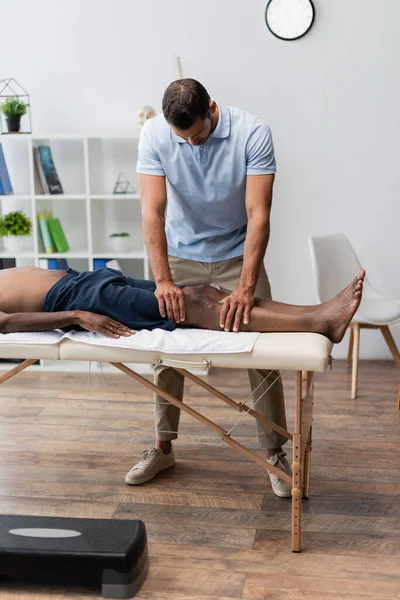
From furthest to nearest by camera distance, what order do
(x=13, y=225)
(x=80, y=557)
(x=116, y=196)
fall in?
(x=13, y=225), (x=116, y=196), (x=80, y=557)

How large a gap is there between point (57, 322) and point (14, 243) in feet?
5.94

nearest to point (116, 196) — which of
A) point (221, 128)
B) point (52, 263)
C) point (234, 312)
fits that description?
point (52, 263)

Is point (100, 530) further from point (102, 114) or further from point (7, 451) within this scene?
point (102, 114)

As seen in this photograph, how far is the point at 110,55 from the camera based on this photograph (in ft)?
12.7

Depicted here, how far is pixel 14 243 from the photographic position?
3814 millimetres

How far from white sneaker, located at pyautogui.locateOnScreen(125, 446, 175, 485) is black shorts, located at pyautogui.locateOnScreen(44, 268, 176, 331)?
0.54 meters

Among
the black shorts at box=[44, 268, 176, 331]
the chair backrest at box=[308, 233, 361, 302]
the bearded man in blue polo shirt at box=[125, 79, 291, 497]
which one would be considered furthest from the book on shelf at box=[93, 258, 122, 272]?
the black shorts at box=[44, 268, 176, 331]

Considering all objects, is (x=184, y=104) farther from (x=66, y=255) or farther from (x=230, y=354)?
(x=66, y=255)

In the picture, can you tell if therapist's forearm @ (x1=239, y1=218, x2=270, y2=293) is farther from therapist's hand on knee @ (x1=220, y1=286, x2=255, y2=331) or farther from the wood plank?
the wood plank

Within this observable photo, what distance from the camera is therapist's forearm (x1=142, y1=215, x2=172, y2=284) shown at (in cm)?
229

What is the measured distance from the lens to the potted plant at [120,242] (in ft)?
12.5

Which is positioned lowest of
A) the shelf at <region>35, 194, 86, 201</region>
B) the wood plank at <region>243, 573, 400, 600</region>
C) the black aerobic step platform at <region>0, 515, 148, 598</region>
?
the wood plank at <region>243, 573, 400, 600</region>

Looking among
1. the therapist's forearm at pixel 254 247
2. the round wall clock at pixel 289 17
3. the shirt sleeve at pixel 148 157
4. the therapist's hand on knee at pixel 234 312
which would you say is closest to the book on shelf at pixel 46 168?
the round wall clock at pixel 289 17

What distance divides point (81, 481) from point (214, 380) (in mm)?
1223
